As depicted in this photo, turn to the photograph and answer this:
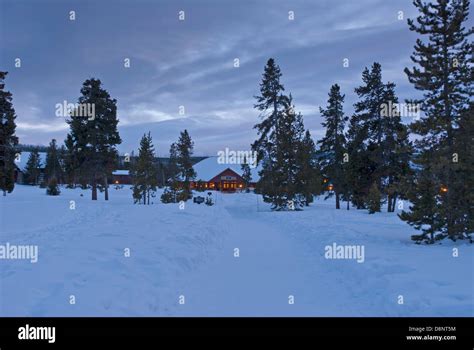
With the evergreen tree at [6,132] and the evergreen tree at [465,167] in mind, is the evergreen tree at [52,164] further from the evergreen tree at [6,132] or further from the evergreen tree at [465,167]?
the evergreen tree at [465,167]

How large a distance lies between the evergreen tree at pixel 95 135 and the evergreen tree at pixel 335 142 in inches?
1047

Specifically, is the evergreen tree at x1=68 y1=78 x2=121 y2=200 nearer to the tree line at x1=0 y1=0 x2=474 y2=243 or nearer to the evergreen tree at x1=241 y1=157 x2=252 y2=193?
the tree line at x1=0 y1=0 x2=474 y2=243

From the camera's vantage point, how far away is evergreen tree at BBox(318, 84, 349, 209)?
38812 mm

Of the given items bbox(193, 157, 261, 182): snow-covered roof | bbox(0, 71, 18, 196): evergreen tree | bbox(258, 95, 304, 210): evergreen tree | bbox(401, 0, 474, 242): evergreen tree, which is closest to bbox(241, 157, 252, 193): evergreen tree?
bbox(193, 157, 261, 182): snow-covered roof

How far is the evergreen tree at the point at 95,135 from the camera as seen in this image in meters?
41.0

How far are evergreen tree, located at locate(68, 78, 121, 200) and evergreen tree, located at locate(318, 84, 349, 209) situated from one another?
87.3 feet

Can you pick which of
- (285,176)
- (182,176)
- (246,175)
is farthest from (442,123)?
(246,175)

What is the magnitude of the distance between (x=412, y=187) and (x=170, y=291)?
11012mm

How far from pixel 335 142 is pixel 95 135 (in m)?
29.2

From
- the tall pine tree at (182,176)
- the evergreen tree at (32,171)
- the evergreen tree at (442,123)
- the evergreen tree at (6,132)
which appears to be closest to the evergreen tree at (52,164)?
the evergreen tree at (32,171)
